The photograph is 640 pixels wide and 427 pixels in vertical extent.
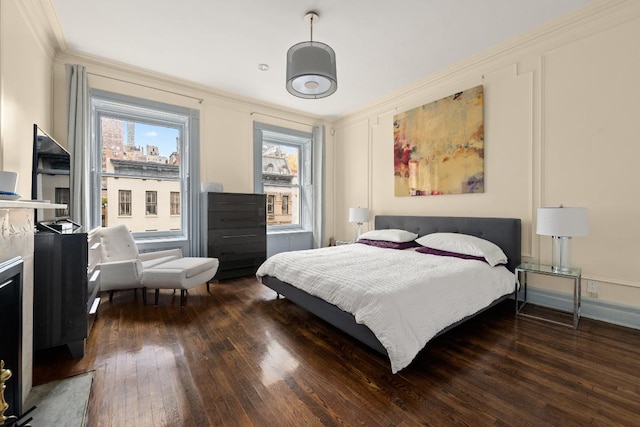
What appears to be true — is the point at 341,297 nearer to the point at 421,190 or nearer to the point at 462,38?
the point at 421,190

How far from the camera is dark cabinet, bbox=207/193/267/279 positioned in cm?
397

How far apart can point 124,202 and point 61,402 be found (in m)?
2.83

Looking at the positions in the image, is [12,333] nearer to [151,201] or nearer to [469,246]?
[151,201]

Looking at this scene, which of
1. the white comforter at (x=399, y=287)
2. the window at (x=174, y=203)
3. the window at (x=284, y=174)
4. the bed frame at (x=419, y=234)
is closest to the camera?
the white comforter at (x=399, y=287)

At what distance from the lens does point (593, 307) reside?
8.59ft

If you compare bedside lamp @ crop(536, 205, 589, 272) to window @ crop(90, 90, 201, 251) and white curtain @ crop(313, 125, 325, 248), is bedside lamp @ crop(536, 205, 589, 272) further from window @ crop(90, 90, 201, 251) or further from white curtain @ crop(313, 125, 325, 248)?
window @ crop(90, 90, 201, 251)

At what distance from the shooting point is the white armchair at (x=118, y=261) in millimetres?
2930

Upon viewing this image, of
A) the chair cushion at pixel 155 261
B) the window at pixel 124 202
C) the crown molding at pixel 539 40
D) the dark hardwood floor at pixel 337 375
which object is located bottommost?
the dark hardwood floor at pixel 337 375

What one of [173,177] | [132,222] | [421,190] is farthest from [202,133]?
[421,190]

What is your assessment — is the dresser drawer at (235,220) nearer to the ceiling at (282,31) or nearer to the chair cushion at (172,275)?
the chair cushion at (172,275)

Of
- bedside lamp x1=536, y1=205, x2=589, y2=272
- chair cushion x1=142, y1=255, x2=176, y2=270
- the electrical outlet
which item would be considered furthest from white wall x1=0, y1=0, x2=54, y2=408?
the electrical outlet

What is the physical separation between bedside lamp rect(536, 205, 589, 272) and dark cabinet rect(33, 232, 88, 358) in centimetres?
378

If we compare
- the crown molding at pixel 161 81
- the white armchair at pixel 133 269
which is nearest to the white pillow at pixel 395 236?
the white armchair at pixel 133 269

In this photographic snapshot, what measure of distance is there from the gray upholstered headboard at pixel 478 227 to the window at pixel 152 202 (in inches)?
138
